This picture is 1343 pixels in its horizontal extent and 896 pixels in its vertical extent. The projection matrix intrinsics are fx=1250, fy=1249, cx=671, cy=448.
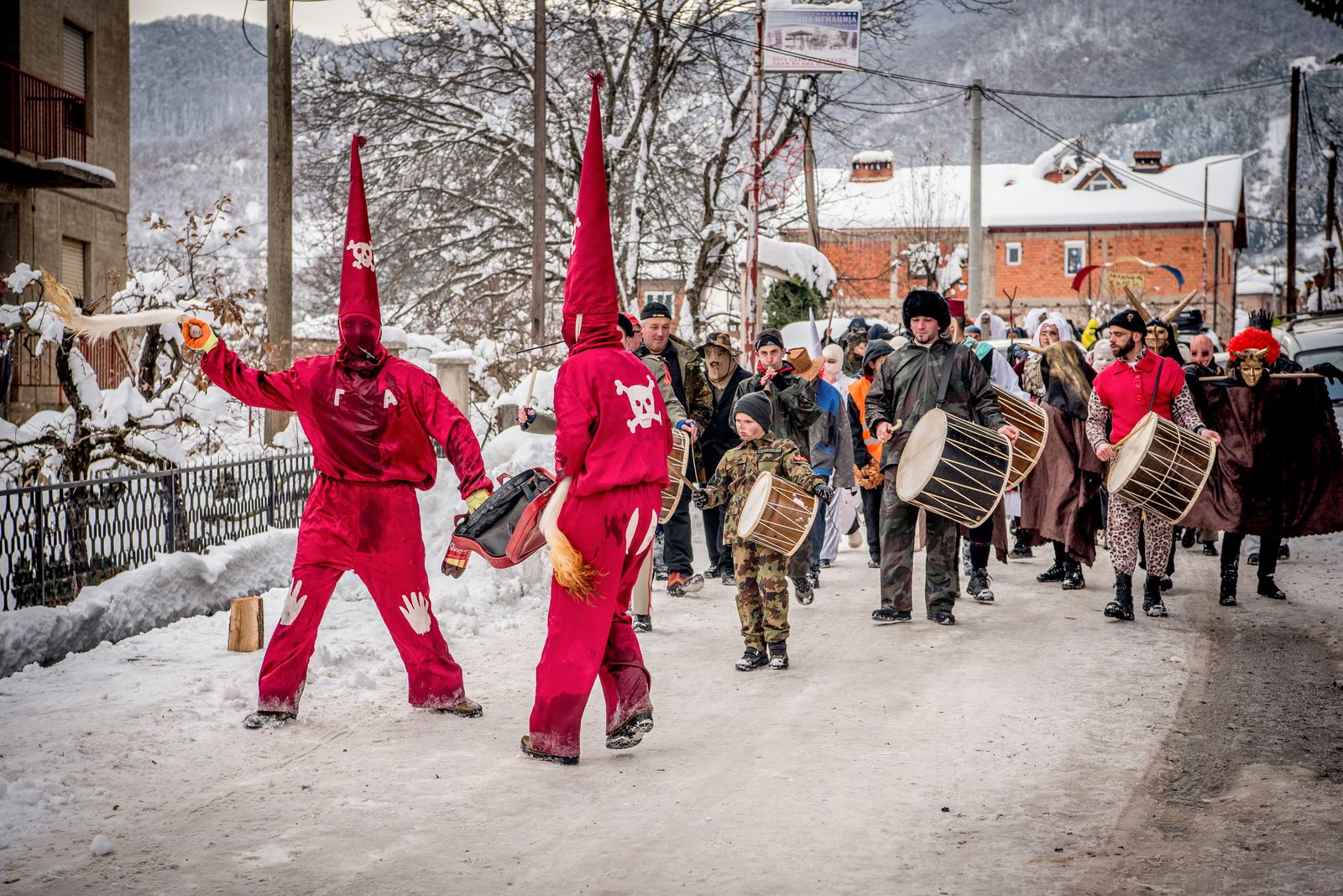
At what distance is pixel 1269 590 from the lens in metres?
9.45

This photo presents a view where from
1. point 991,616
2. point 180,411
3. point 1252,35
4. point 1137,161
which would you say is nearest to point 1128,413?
point 991,616

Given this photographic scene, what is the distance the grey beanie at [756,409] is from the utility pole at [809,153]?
42.4 ft

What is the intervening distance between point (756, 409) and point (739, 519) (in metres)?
0.74

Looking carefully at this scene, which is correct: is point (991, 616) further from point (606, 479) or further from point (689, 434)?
point (606, 479)

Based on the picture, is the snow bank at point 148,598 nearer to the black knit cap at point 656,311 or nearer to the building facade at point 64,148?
the black knit cap at point 656,311

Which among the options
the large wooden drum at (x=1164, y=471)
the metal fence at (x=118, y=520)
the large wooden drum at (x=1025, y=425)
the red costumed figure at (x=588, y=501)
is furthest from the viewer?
the large wooden drum at (x=1025, y=425)

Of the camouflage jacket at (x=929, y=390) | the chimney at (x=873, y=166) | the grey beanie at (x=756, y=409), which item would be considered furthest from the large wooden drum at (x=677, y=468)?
the chimney at (x=873, y=166)

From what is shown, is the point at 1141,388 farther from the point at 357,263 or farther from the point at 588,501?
the point at 357,263

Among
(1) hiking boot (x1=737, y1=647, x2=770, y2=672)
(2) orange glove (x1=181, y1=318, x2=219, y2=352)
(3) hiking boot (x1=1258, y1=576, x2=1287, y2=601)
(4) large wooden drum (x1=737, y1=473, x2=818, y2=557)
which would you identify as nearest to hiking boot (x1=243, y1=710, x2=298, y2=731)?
(2) orange glove (x1=181, y1=318, x2=219, y2=352)

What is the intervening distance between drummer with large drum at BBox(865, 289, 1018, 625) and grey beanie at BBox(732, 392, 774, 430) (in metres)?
1.13

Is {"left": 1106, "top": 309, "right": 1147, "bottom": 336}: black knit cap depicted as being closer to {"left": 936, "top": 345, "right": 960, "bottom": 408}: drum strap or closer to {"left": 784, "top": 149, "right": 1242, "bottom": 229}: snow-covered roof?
{"left": 936, "top": 345, "right": 960, "bottom": 408}: drum strap

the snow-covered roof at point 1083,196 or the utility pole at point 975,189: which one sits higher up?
the snow-covered roof at point 1083,196

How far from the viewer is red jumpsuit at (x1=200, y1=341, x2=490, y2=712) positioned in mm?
5879

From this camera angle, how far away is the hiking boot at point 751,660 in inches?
281
